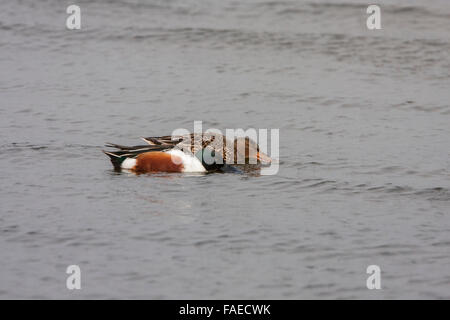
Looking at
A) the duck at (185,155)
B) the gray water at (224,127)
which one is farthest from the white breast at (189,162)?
the gray water at (224,127)

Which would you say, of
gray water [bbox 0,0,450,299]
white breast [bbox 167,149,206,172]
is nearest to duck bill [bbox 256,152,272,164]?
gray water [bbox 0,0,450,299]

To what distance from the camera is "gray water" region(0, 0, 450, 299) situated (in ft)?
22.8

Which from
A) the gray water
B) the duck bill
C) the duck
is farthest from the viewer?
the duck bill

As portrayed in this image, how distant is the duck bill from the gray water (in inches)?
7.3

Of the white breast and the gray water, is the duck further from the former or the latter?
the gray water

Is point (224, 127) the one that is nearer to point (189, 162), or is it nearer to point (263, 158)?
point (263, 158)

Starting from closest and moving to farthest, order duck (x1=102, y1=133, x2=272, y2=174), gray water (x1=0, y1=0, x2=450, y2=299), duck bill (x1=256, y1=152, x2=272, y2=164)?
gray water (x1=0, y1=0, x2=450, y2=299)
duck (x1=102, y1=133, x2=272, y2=174)
duck bill (x1=256, y1=152, x2=272, y2=164)

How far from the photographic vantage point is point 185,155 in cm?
955

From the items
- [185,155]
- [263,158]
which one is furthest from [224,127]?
[185,155]

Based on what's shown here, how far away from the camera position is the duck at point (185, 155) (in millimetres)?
9438

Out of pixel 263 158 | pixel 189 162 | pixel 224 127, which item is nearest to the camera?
pixel 189 162

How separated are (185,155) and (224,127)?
156cm

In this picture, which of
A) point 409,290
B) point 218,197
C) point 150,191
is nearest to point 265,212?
point 218,197

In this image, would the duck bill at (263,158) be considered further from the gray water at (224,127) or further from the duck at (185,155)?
the gray water at (224,127)
